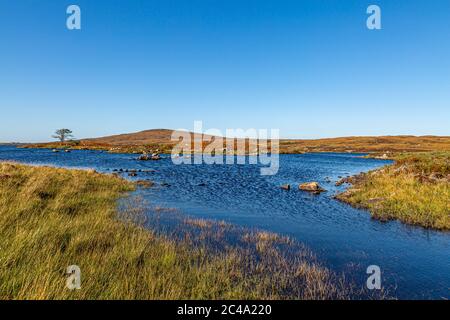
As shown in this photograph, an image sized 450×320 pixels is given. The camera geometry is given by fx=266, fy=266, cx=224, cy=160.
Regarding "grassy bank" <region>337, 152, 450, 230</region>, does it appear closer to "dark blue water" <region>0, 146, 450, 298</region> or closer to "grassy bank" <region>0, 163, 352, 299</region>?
"dark blue water" <region>0, 146, 450, 298</region>

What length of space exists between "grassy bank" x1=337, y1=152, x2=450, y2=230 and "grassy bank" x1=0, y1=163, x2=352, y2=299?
9112 millimetres

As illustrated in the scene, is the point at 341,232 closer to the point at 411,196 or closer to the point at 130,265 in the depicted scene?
the point at 411,196

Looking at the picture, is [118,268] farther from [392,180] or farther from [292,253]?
[392,180]

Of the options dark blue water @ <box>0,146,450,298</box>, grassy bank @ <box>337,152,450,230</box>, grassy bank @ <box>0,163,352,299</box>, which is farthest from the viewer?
grassy bank @ <box>337,152,450,230</box>

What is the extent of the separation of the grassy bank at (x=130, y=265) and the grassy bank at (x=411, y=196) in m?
9.11

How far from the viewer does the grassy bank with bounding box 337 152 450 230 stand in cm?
1574

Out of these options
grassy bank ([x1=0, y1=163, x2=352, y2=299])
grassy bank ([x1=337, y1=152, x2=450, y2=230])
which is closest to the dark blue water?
grassy bank ([x1=337, y1=152, x2=450, y2=230])

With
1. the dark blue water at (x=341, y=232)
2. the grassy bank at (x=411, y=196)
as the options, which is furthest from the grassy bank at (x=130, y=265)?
the grassy bank at (x=411, y=196)

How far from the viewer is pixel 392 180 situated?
79.3ft

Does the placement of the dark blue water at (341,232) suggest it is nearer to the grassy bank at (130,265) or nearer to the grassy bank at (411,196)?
the grassy bank at (411,196)

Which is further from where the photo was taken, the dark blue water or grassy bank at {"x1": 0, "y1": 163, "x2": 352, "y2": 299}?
the dark blue water
